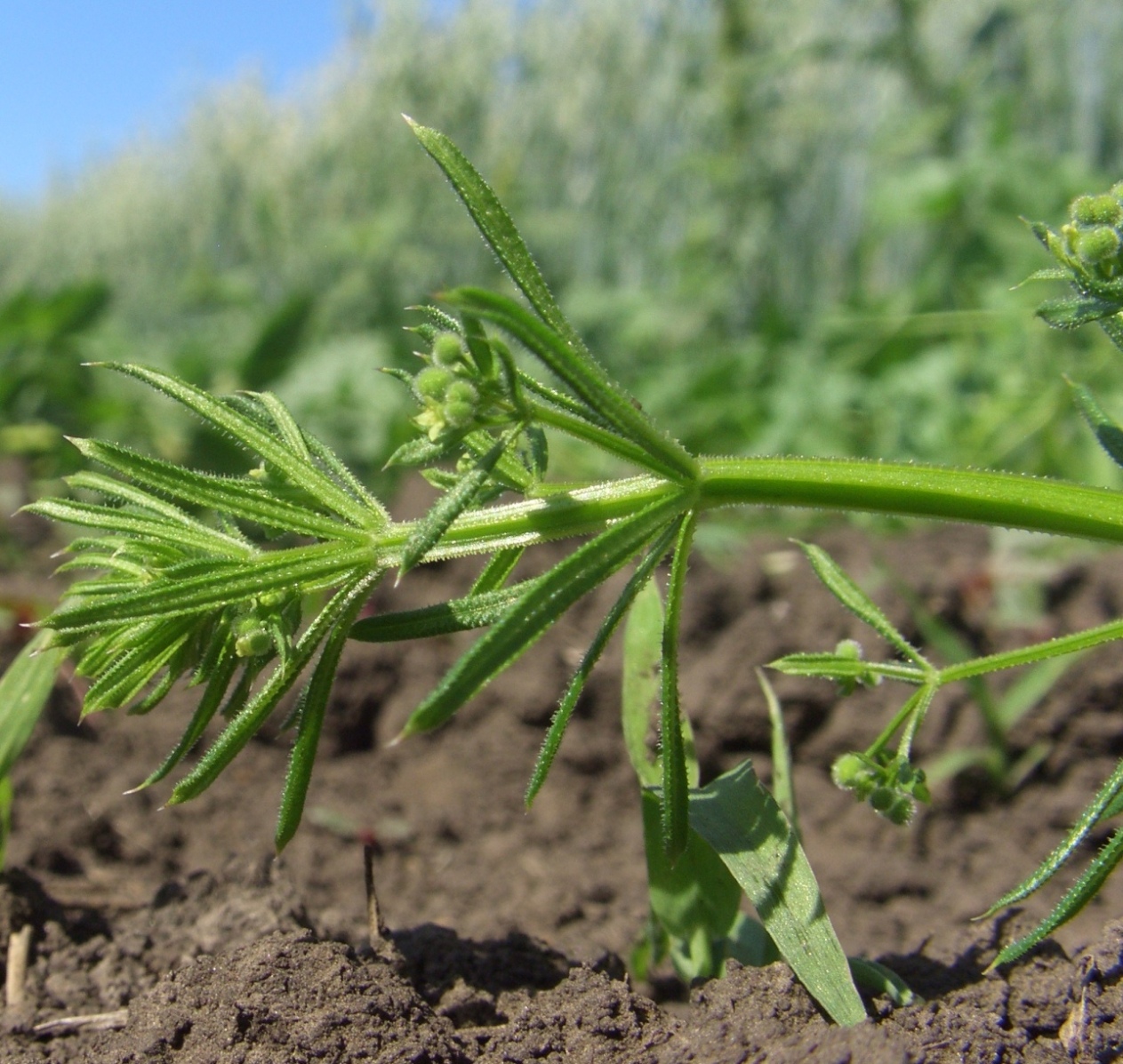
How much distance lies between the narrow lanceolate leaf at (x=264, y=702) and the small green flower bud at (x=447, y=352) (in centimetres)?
28

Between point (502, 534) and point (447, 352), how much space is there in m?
0.25

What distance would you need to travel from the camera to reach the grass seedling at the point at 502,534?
1196mm

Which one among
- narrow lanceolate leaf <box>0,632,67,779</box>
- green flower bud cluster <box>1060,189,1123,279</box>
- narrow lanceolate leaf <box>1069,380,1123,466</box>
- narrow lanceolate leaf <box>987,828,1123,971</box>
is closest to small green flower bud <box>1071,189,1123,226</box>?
green flower bud cluster <box>1060,189,1123,279</box>

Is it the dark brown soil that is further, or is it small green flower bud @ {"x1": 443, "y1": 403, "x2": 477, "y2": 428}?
the dark brown soil

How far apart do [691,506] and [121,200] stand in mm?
16254

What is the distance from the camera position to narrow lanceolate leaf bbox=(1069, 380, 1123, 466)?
149cm

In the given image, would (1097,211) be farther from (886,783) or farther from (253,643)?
(253,643)

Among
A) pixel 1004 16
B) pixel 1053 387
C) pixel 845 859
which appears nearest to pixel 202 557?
pixel 845 859

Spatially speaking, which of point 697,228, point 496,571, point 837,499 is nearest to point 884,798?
point 837,499

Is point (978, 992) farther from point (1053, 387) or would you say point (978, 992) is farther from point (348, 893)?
point (1053, 387)

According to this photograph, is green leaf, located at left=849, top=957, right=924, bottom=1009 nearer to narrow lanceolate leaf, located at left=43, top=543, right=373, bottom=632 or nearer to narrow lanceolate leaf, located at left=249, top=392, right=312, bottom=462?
narrow lanceolate leaf, located at left=43, top=543, right=373, bottom=632

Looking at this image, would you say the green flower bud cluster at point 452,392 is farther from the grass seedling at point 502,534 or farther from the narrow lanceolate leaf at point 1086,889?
the narrow lanceolate leaf at point 1086,889

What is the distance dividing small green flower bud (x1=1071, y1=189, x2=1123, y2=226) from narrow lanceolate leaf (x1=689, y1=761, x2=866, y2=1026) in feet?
2.40

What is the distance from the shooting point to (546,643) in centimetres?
326
